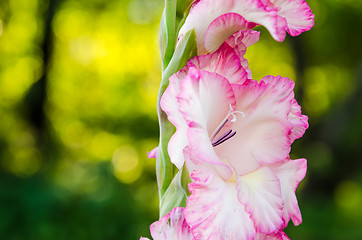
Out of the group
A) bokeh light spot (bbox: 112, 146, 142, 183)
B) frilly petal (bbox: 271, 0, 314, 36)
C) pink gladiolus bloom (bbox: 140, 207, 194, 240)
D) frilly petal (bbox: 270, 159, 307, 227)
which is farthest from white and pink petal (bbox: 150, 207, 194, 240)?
bokeh light spot (bbox: 112, 146, 142, 183)

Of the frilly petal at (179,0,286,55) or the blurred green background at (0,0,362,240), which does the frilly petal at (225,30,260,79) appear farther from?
the blurred green background at (0,0,362,240)

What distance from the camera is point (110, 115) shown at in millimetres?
7875

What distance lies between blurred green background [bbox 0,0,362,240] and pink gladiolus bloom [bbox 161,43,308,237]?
2355 mm

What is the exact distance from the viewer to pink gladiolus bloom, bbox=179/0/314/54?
1.54 ft

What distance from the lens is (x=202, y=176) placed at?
0.44 m

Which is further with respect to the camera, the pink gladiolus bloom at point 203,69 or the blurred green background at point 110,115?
the blurred green background at point 110,115

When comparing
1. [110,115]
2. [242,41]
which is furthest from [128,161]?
[242,41]

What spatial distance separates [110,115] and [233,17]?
7492 mm

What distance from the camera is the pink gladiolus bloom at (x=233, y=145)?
1.42 ft

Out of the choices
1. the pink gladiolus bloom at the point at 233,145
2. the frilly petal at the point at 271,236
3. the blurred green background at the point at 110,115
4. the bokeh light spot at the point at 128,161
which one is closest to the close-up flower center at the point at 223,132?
the pink gladiolus bloom at the point at 233,145

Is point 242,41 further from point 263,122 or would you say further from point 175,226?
point 175,226

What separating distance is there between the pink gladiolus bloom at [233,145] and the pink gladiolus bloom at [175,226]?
0.05m

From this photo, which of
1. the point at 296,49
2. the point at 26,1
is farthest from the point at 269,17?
the point at 26,1

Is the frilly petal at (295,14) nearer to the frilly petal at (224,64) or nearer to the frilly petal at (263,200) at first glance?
the frilly petal at (224,64)
